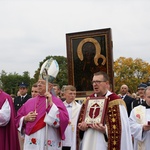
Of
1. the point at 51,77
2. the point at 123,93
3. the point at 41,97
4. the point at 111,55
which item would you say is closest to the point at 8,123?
the point at 41,97

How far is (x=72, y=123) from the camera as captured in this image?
7.68m

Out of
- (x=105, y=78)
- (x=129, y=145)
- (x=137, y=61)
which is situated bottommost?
(x=129, y=145)

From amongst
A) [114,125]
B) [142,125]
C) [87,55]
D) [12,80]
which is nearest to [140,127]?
[142,125]

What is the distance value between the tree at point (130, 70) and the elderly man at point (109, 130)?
186 ft

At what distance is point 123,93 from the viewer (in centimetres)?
1108

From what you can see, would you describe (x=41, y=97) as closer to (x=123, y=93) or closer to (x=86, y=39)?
(x=123, y=93)

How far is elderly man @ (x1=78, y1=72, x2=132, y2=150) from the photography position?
17.3 feet

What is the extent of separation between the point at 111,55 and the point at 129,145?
6.86 m

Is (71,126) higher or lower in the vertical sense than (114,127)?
lower

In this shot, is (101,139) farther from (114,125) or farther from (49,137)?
(49,137)

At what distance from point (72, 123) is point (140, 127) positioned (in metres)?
2.05

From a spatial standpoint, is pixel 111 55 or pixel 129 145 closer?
pixel 129 145

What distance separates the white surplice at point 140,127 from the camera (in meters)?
6.07

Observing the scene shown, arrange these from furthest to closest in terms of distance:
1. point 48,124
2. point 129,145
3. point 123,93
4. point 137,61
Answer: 1. point 137,61
2. point 123,93
3. point 48,124
4. point 129,145
